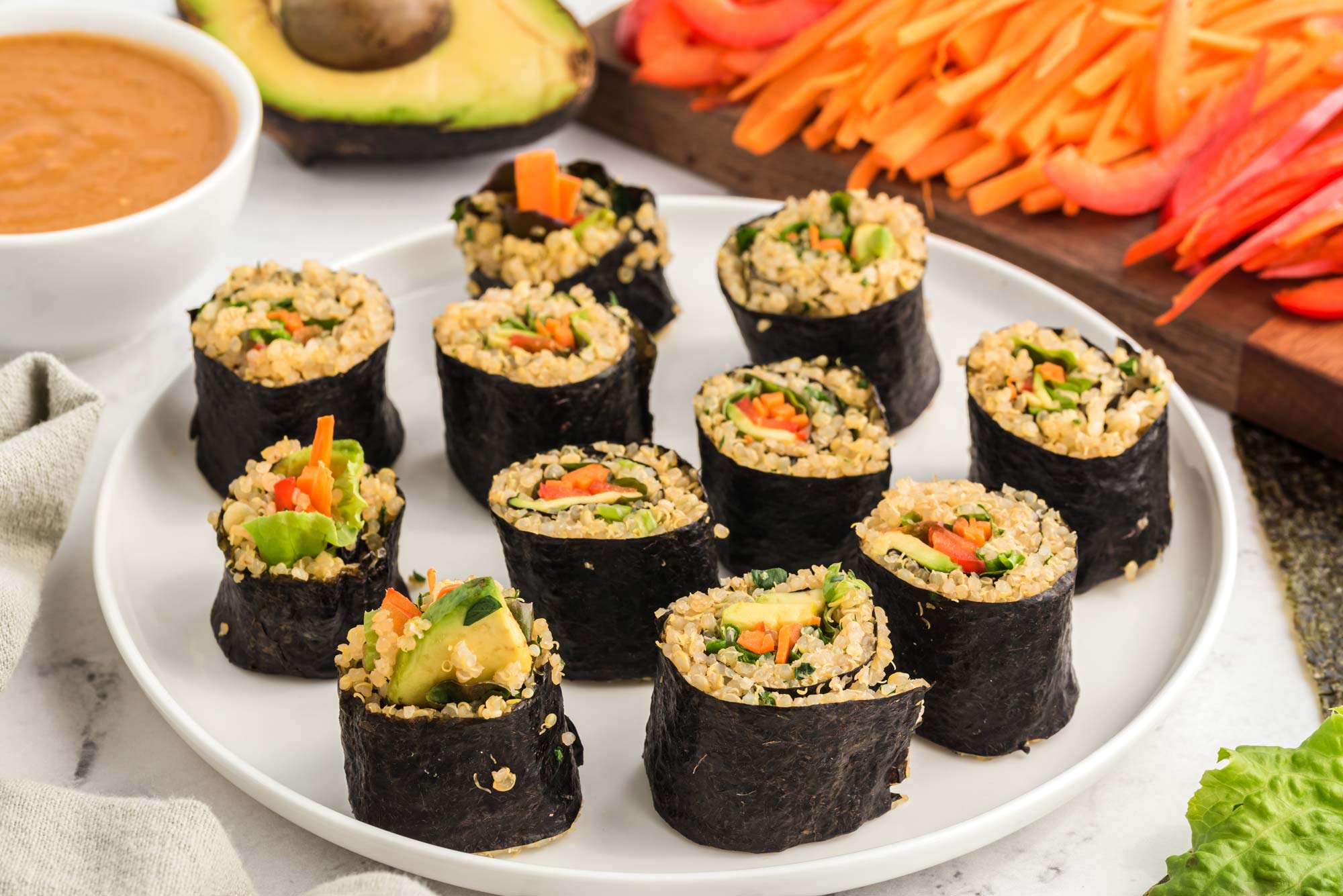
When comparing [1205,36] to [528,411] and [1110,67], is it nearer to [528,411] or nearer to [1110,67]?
[1110,67]

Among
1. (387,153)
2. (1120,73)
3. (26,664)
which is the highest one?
(1120,73)

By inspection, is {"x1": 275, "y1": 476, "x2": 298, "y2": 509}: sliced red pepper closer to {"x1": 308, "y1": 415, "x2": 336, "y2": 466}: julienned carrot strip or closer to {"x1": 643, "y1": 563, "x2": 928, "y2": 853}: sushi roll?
{"x1": 308, "y1": 415, "x2": 336, "y2": 466}: julienned carrot strip

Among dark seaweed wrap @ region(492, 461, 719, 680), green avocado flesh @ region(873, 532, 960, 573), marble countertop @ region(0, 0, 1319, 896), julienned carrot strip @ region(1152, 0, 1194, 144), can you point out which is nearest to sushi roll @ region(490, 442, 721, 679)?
dark seaweed wrap @ region(492, 461, 719, 680)

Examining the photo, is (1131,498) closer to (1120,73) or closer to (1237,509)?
(1237,509)

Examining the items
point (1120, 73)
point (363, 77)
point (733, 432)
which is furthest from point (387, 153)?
point (1120, 73)

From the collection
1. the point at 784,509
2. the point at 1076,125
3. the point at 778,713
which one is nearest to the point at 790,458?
the point at 784,509

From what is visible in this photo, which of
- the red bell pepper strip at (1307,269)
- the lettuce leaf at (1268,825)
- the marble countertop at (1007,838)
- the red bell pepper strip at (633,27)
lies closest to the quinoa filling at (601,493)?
the marble countertop at (1007,838)

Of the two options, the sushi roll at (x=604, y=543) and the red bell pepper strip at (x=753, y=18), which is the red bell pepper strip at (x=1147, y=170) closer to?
the red bell pepper strip at (x=753, y=18)
